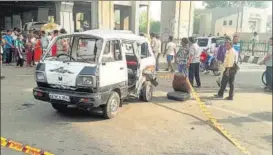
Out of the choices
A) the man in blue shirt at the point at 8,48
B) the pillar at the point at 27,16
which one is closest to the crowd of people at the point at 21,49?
the man in blue shirt at the point at 8,48

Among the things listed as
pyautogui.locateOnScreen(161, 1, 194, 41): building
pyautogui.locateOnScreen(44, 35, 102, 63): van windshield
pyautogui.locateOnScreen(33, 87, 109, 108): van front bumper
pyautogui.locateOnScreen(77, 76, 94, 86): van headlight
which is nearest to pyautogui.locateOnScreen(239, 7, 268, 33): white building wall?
pyautogui.locateOnScreen(161, 1, 194, 41): building

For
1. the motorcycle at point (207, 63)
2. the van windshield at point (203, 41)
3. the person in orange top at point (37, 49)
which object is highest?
the van windshield at point (203, 41)

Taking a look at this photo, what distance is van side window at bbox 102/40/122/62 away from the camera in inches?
225

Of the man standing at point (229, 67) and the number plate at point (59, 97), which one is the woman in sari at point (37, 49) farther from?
the man standing at point (229, 67)

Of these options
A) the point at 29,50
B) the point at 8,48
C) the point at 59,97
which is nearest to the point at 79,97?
the point at 59,97

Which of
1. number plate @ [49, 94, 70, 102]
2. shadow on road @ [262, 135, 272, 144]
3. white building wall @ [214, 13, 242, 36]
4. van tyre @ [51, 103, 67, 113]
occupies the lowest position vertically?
shadow on road @ [262, 135, 272, 144]

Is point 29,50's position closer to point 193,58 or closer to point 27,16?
point 27,16

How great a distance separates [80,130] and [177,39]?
14.5m

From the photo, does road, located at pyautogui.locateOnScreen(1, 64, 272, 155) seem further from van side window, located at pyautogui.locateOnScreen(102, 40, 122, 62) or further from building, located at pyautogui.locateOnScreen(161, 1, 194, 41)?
building, located at pyautogui.locateOnScreen(161, 1, 194, 41)

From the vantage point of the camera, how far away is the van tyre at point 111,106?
18.9 feet

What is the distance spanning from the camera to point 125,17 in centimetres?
2533

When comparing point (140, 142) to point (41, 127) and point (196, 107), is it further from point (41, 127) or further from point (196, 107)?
point (196, 107)

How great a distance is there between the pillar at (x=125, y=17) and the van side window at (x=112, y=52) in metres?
19.4

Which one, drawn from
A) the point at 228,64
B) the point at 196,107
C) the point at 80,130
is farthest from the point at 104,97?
the point at 228,64
